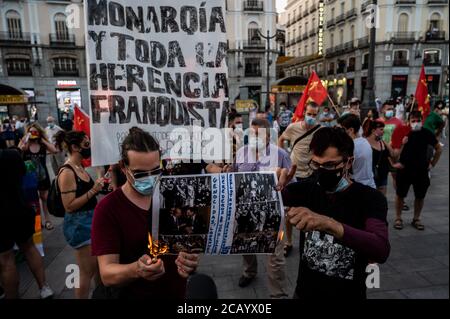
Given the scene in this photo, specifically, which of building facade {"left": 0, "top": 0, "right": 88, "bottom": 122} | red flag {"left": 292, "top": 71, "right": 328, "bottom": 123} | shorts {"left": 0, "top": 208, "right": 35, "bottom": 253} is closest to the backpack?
shorts {"left": 0, "top": 208, "right": 35, "bottom": 253}

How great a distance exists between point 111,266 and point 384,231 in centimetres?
133

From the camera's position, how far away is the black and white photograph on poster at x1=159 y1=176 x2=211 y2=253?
51.6 inches

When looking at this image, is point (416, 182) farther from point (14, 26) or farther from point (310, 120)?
point (14, 26)

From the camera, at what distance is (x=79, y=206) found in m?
2.55

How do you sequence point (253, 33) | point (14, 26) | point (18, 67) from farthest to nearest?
point (18, 67), point (14, 26), point (253, 33)

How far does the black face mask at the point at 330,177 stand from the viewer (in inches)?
61.4

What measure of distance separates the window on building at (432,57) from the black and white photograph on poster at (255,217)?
30477mm

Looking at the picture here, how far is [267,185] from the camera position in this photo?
1496mm

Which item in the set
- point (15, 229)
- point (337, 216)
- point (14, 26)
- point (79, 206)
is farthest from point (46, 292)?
point (14, 26)

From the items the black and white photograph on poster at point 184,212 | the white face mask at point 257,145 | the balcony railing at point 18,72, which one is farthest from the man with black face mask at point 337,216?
the balcony railing at point 18,72

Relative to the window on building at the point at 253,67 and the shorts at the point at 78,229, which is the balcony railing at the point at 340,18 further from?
the shorts at the point at 78,229

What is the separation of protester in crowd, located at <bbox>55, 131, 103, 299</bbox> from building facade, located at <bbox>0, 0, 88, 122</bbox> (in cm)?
1505

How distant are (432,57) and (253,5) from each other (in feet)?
101
